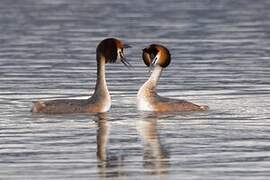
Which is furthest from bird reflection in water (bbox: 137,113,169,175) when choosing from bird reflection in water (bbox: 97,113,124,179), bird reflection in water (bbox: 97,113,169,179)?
bird reflection in water (bbox: 97,113,124,179)

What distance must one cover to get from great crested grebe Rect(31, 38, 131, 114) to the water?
0.15m

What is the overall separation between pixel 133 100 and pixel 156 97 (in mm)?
1086

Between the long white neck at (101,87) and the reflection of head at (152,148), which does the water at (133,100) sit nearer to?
the reflection of head at (152,148)

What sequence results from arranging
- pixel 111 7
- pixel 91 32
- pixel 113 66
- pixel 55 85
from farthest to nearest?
pixel 111 7, pixel 91 32, pixel 113 66, pixel 55 85

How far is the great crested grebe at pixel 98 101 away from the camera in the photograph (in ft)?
69.8

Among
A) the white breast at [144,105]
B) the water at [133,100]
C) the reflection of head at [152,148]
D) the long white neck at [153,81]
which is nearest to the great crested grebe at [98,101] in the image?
the water at [133,100]

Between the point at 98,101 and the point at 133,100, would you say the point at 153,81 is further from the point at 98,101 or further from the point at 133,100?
the point at 98,101

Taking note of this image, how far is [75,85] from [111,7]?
26964 millimetres

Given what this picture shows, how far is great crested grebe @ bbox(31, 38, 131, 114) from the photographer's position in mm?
21266

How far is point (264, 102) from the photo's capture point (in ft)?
73.4

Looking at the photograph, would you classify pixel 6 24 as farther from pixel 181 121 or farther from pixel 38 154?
pixel 38 154

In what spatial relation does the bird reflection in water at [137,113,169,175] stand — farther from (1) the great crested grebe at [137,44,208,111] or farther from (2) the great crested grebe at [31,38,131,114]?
(2) the great crested grebe at [31,38,131,114]

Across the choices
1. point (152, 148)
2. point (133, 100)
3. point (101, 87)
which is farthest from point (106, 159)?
point (133, 100)

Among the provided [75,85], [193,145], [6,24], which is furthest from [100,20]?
[193,145]
